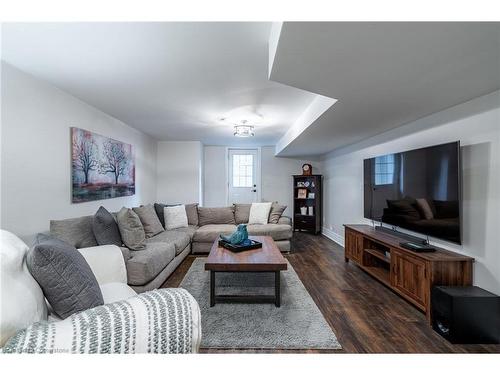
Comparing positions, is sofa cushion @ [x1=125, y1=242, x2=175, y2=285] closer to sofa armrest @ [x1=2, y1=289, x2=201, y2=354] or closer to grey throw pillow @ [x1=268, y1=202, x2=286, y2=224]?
sofa armrest @ [x1=2, y1=289, x2=201, y2=354]

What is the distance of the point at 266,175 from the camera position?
621 cm

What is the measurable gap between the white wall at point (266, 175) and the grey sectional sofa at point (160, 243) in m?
1.89

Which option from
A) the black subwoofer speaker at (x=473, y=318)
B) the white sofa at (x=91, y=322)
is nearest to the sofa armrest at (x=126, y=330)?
the white sofa at (x=91, y=322)

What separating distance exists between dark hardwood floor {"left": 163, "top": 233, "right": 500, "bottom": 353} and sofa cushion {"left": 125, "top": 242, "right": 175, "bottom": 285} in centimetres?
40

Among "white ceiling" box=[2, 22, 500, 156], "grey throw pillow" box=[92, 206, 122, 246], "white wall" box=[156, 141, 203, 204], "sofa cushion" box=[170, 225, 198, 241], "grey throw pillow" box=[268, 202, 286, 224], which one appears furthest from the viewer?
"white wall" box=[156, 141, 203, 204]

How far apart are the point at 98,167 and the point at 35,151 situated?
96cm

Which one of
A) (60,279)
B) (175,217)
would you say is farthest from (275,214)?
(60,279)

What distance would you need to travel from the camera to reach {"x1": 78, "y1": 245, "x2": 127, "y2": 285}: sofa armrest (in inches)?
68.7

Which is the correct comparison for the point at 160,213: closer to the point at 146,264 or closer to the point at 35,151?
the point at 146,264

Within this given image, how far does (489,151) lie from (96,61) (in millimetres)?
3289

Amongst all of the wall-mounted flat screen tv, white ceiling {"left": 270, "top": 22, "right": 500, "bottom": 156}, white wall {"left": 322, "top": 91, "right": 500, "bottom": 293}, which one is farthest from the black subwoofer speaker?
white ceiling {"left": 270, "top": 22, "right": 500, "bottom": 156}
